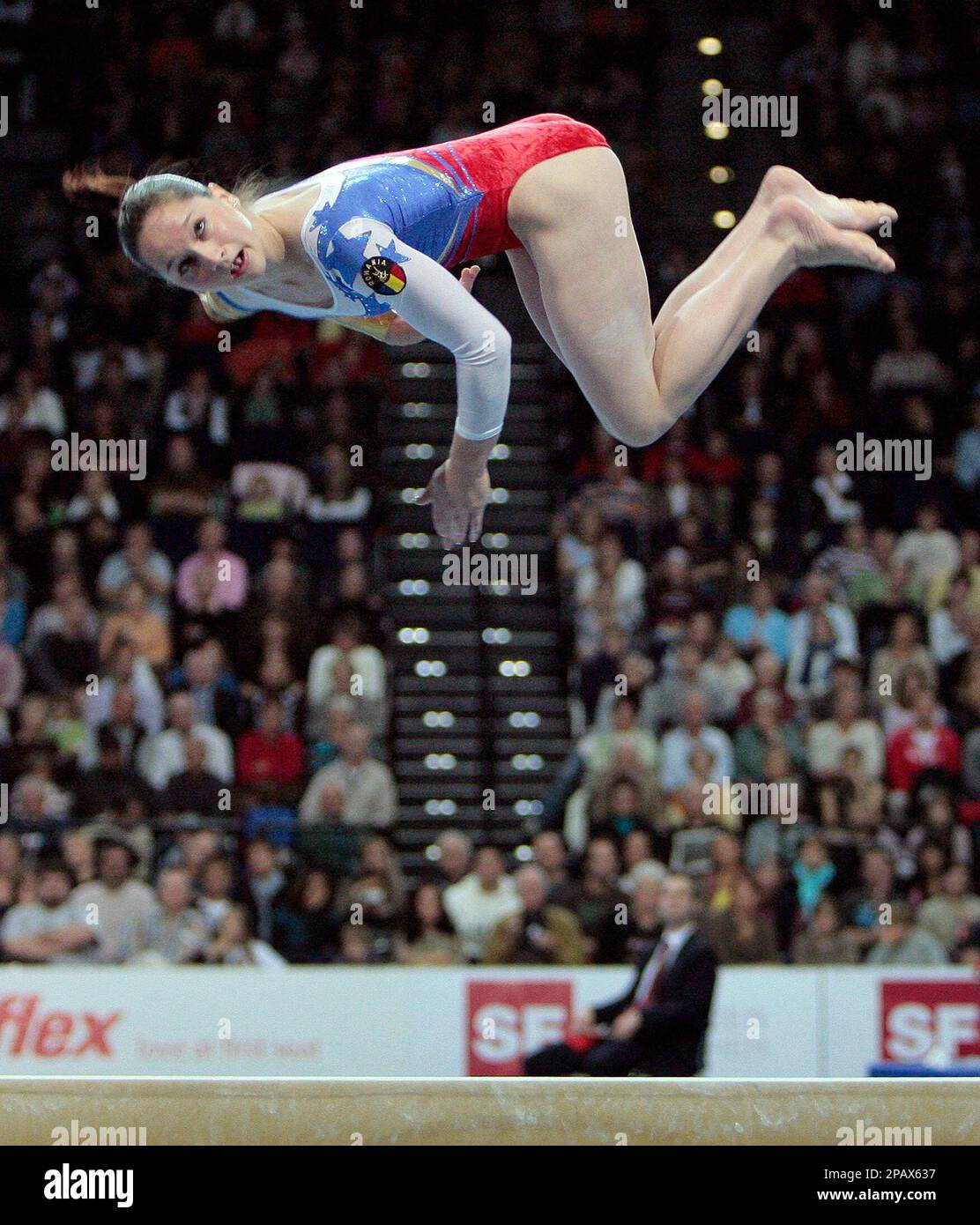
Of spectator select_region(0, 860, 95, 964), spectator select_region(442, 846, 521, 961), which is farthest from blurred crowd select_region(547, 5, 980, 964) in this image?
spectator select_region(0, 860, 95, 964)

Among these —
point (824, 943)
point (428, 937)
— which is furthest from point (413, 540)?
point (824, 943)

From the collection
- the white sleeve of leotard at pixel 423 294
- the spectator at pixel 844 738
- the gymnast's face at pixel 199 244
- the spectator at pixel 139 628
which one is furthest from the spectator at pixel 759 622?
the gymnast's face at pixel 199 244

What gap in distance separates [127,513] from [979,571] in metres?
5.05

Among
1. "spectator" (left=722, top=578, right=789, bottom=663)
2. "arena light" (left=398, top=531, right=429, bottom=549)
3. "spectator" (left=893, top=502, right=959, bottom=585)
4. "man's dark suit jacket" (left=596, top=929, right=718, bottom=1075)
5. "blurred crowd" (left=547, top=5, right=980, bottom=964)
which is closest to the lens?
"man's dark suit jacket" (left=596, top=929, right=718, bottom=1075)

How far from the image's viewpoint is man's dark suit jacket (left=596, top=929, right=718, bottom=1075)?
803 centimetres

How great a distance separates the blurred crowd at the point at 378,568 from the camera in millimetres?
9352

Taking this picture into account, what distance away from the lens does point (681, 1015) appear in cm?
802

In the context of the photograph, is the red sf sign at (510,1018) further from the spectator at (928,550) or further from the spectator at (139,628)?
the spectator at (928,550)

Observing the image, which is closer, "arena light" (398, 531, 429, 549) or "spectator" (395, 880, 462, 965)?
"spectator" (395, 880, 462, 965)

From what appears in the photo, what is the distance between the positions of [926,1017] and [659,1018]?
1.70 m

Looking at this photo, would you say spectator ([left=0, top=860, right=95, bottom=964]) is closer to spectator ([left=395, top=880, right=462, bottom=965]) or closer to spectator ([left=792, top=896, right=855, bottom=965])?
spectator ([left=395, top=880, right=462, bottom=965])

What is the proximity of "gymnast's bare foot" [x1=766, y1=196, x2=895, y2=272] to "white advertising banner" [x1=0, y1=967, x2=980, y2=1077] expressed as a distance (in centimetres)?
495

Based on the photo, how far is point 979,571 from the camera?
420 inches

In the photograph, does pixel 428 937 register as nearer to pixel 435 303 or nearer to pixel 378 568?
pixel 378 568
